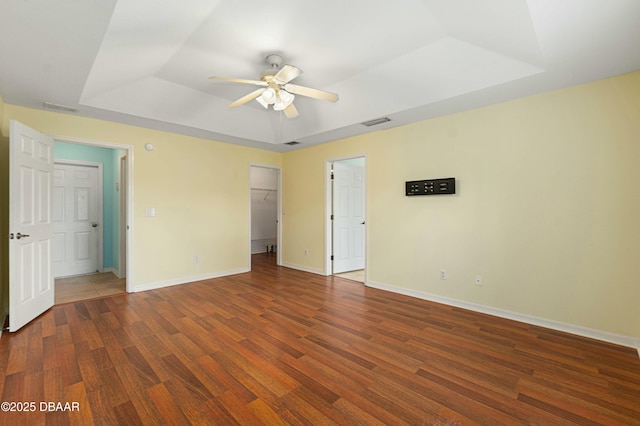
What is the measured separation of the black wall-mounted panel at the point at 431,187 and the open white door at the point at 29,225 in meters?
4.52

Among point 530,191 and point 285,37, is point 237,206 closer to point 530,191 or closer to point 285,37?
point 285,37

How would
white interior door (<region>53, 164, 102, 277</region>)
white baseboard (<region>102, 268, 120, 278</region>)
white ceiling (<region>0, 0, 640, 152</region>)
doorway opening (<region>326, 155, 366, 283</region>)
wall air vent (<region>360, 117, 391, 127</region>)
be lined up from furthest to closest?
doorway opening (<region>326, 155, 366, 283</region>)
white baseboard (<region>102, 268, 120, 278</region>)
white interior door (<region>53, 164, 102, 277</region>)
wall air vent (<region>360, 117, 391, 127</region>)
white ceiling (<region>0, 0, 640, 152</region>)

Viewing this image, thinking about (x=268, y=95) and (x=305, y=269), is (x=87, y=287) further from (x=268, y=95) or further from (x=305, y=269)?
(x=268, y=95)

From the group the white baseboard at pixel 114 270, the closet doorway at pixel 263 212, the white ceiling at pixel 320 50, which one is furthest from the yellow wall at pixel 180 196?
the closet doorway at pixel 263 212

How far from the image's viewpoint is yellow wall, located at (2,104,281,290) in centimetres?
396

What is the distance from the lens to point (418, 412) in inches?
66.9

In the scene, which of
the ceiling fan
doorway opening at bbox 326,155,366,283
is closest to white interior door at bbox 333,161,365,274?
doorway opening at bbox 326,155,366,283

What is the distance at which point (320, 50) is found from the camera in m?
2.82

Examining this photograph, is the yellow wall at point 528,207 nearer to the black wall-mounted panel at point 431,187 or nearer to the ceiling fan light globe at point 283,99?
the black wall-mounted panel at point 431,187

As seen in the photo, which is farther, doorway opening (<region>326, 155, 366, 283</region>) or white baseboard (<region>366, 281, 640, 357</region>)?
doorway opening (<region>326, 155, 366, 283</region>)

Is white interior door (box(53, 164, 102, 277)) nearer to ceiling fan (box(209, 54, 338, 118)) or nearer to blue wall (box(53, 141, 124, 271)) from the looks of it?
blue wall (box(53, 141, 124, 271))

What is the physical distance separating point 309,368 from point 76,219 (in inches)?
216

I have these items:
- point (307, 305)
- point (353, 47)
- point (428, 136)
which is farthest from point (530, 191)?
point (307, 305)

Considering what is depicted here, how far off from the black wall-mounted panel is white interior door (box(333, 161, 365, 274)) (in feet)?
5.43
